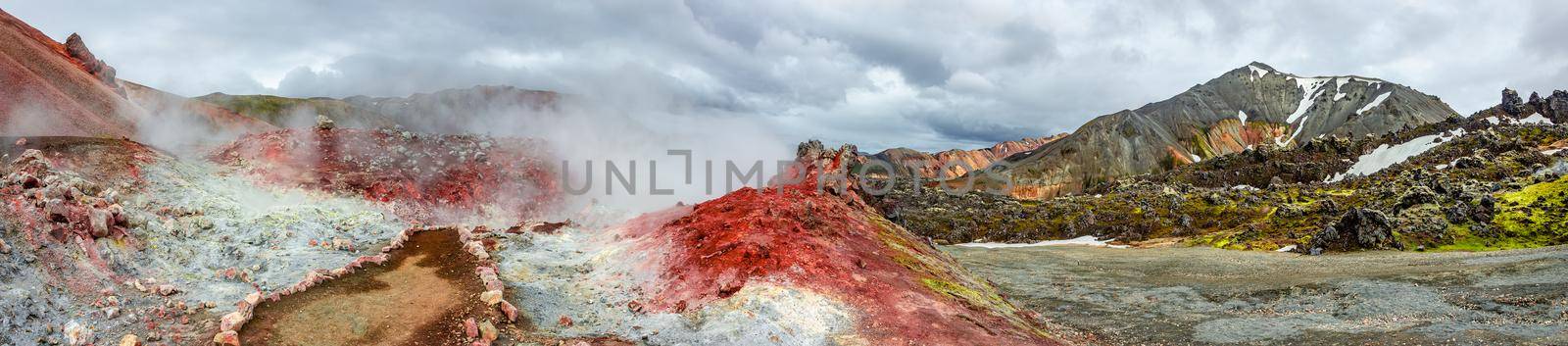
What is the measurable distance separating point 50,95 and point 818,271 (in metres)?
45.0

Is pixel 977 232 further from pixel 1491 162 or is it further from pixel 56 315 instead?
pixel 56 315

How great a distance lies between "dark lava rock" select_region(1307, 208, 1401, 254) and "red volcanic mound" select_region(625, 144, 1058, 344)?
32108 mm

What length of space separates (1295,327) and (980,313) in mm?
11096

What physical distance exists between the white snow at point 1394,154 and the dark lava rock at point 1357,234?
100 m

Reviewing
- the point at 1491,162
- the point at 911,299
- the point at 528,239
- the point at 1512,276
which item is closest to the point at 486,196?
the point at 528,239

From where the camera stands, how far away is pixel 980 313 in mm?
28469

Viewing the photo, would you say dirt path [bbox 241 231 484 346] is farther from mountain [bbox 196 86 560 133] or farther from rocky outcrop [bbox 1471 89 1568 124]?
rocky outcrop [bbox 1471 89 1568 124]

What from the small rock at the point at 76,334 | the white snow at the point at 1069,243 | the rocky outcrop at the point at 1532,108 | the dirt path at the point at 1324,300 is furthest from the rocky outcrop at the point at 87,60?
the rocky outcrop at the point at 1532,108

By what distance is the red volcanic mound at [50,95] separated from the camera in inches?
1399

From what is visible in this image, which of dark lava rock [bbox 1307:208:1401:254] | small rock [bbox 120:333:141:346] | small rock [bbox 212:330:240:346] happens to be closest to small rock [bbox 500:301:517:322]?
small rock [bbox 212:330:240:346]

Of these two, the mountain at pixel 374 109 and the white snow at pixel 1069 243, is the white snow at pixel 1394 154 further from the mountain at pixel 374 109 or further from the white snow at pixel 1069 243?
the mountain at pixel 374 109

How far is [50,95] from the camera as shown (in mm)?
39062

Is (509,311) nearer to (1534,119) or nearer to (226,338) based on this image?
(226,338)

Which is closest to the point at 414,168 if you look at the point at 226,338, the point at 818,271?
the point at 226,338
